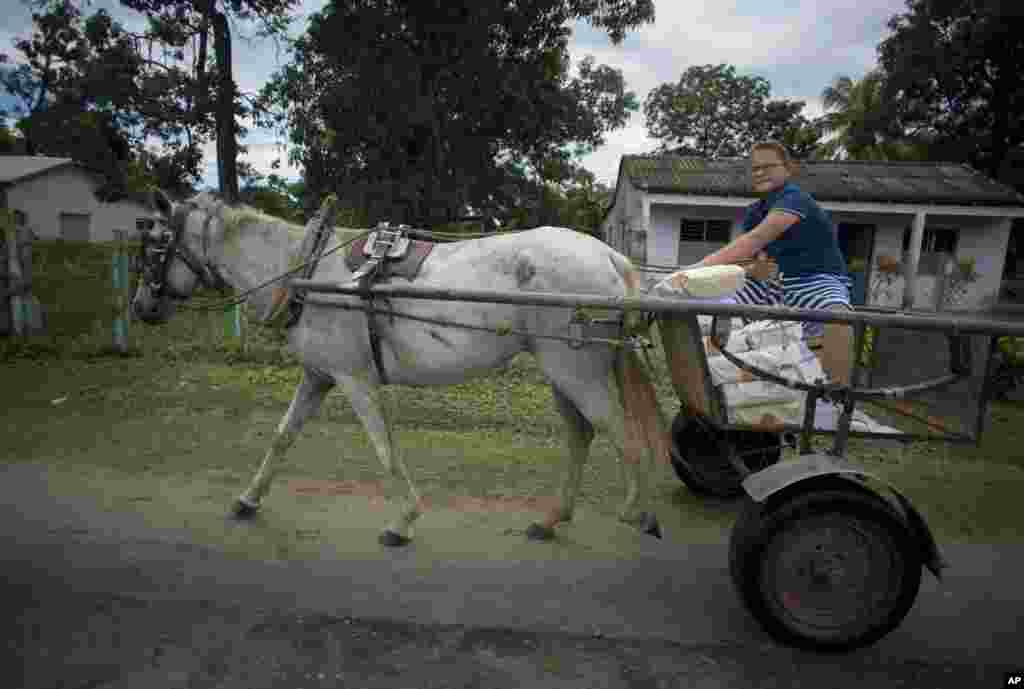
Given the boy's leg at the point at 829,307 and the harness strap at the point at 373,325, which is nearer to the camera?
the boy's leg at the point at 829,307

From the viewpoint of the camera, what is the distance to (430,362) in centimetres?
329

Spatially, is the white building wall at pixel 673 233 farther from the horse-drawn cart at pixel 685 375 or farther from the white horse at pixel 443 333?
the white horse at pixel 443 333

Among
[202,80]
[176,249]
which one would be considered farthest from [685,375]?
[202,80]

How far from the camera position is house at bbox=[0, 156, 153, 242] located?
920 inches

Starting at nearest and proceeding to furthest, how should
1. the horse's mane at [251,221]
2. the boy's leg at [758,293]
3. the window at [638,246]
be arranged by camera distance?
the boy's leg at [758,293] → the horse's mane at [251,221] → the window at [638,246]

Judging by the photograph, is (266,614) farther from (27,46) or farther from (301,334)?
(27,46)

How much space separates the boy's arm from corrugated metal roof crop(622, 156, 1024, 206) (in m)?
13.3

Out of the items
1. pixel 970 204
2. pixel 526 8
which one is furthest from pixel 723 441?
pixel 970 204

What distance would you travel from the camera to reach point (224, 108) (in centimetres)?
1395

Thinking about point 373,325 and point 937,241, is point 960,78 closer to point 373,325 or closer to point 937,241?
point 937,241

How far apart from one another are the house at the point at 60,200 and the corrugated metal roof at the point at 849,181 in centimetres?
1820

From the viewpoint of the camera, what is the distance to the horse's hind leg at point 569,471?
351 centimetres

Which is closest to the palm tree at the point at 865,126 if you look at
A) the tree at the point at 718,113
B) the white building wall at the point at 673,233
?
the tree at the point at 718,113

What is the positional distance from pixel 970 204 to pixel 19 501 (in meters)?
20.2
